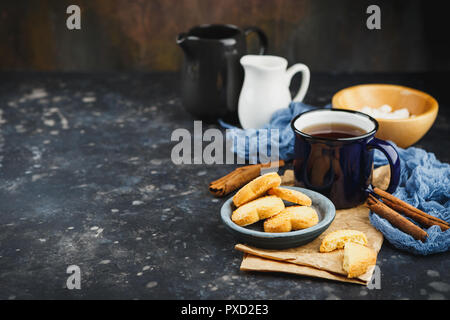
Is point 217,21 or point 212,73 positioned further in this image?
point 217,21

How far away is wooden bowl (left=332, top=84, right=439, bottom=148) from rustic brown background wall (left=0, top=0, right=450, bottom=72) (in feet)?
1.66

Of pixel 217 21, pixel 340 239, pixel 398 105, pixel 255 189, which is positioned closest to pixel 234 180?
pixel 255 189

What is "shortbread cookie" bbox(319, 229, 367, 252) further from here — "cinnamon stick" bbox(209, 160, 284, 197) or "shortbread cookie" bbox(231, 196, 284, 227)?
"cinnamon stick" bbox(209, 160, 284, 197)

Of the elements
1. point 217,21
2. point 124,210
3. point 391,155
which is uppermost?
point 217,21

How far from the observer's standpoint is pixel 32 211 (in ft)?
3.54

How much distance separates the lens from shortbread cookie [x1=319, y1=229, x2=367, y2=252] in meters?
0.91

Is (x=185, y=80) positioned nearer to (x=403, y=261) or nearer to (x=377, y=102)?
(x=377, y=102)

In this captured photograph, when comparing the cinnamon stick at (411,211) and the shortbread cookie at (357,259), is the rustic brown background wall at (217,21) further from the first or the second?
the shortbread cookie at (357,259)

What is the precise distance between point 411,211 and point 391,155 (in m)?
0.11

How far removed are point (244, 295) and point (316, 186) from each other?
0.98 feet

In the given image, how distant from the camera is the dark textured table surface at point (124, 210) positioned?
86 cm

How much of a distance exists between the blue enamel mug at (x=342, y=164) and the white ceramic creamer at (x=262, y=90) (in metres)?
0.29

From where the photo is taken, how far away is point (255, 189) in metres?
0.97

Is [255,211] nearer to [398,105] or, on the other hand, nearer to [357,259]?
[357,259]
